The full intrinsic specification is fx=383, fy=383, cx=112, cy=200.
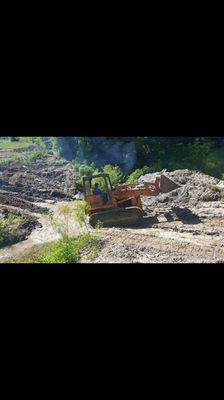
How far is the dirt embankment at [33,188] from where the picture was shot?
10.2 meters

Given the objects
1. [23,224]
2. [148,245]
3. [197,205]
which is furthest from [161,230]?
[23,224]

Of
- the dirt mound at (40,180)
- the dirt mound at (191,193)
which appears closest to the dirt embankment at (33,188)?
the dirt mound at (40,180)

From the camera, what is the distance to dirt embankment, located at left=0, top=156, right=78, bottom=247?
10.2 m

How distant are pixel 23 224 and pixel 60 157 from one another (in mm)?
7055

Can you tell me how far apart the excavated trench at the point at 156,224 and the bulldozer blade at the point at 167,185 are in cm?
14

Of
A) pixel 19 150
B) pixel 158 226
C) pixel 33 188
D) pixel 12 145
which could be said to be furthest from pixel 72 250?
pixel 12 145

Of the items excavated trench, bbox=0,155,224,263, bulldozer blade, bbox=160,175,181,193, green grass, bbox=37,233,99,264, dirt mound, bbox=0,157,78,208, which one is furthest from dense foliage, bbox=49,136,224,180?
green grass, bbox=37,233,99,264

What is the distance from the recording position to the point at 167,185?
29.8ft

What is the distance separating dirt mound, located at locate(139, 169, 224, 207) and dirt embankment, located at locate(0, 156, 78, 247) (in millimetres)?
2992

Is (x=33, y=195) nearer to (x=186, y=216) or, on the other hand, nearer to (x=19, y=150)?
(x=19, y=150)

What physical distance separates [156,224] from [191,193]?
161 centimetres

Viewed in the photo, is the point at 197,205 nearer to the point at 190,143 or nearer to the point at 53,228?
the point at 53,228

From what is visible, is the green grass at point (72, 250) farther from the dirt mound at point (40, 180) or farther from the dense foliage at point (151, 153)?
the dense foliage at point (151, 153)

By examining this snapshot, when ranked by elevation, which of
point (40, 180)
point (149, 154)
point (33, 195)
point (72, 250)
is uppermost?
point (149, 154)
